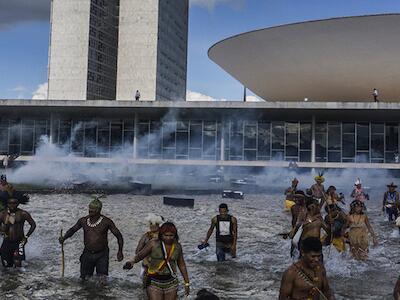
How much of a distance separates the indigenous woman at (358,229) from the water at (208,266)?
0.30 meters

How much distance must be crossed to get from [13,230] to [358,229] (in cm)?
668

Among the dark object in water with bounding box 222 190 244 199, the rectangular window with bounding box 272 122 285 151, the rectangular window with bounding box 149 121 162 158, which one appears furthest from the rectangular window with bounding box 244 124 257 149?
the dark object in water with bounding box 222 190 244 199

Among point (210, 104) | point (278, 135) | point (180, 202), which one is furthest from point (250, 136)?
point (180, 202)

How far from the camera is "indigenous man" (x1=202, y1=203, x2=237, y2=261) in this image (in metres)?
9.24

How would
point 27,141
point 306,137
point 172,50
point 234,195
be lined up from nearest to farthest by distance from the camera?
point 234,195, point 306,137, point 27,141, point 172,50

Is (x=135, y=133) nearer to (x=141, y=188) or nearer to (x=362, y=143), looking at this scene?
(x=141, y=188)

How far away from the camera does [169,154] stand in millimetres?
38500

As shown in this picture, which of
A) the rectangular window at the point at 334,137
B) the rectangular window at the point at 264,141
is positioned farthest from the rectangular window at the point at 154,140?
the rectangular window at the point at 334,137

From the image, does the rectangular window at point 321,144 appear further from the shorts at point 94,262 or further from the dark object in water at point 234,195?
the shorts at point 94,262

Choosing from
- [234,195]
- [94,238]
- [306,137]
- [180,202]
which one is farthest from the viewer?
[306,137]

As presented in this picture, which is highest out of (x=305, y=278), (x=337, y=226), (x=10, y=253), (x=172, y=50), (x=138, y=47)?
(x=172, y=50)

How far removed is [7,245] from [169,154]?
98.0ft

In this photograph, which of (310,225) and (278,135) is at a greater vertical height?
(278,135)

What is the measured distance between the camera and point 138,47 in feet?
313
